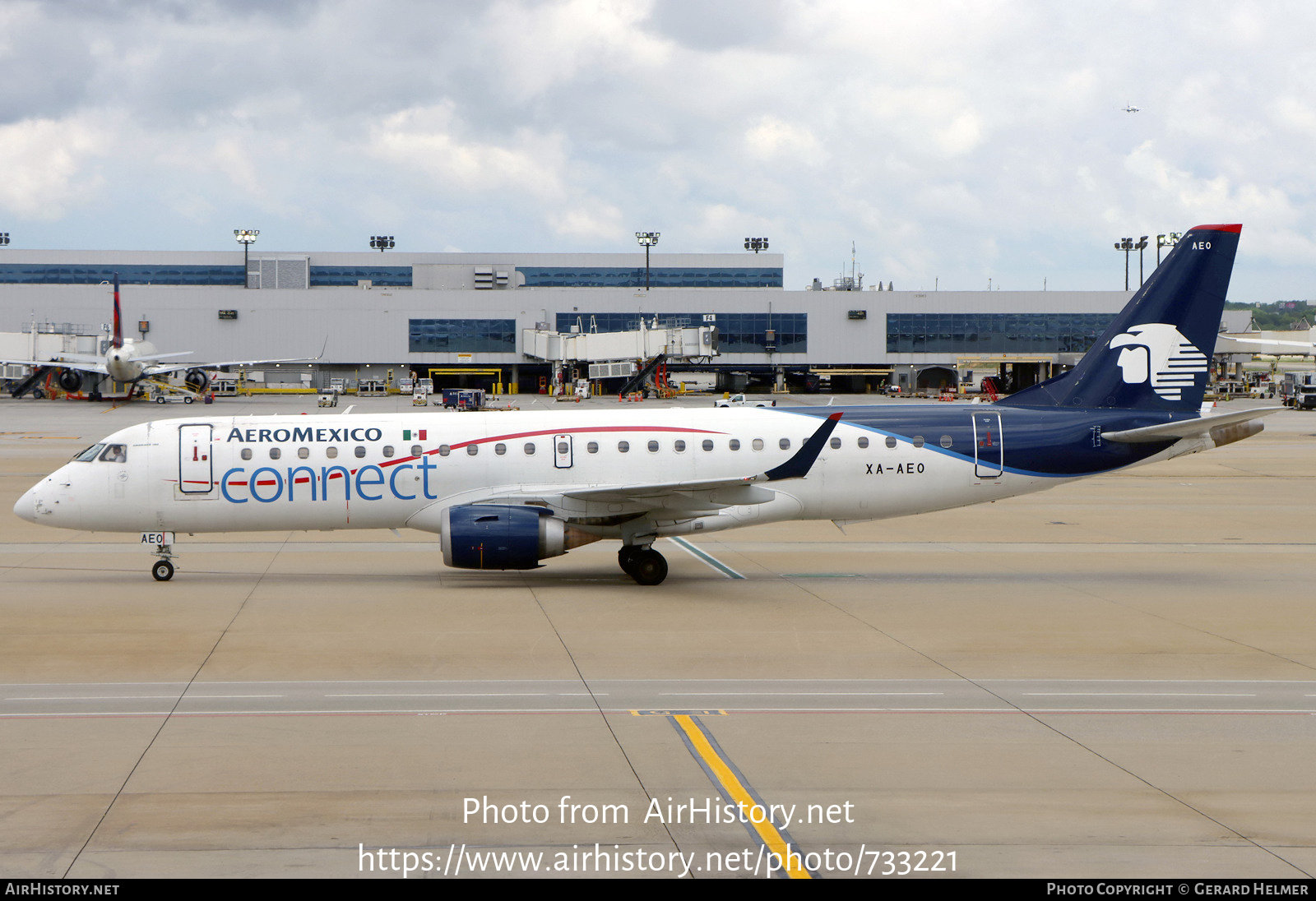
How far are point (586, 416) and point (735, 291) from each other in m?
111

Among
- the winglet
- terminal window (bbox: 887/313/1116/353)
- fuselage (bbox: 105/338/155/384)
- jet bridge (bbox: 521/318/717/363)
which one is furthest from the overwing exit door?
terminal window (bbox: 887/313/1116/353)

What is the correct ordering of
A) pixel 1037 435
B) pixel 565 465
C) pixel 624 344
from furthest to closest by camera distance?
1. pixel 624 344
2. pixel 1037 435
3. pixel 565 465

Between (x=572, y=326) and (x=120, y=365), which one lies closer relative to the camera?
(x=120, y=365)

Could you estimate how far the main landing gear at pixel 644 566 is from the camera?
24.2 meters

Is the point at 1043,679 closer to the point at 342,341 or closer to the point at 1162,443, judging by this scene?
the point at 1162,443

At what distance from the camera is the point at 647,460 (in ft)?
82.6

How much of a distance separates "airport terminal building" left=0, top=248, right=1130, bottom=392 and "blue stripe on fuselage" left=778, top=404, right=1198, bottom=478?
100999 mm

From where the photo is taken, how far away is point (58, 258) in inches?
6447

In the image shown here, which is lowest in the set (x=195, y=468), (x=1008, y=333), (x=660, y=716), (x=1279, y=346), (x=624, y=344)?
(x=660, y=716)

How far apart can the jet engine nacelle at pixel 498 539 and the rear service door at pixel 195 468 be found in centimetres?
535

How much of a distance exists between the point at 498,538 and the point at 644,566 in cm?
327

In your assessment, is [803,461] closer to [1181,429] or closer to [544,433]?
[544,433]

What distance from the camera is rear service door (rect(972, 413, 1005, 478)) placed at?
2558 centimetres

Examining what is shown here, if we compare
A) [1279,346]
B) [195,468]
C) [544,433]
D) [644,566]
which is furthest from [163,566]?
[1279,346]
